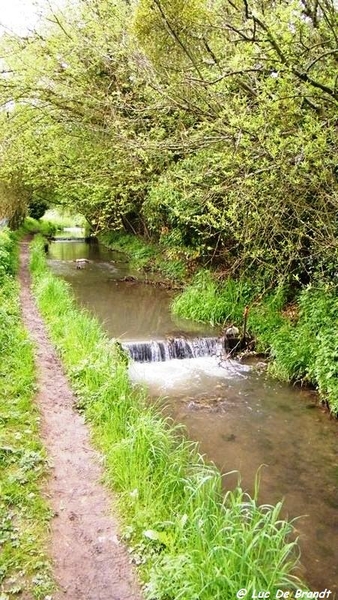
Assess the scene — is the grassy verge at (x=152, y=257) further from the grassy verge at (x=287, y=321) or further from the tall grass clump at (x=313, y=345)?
the tall grass clump at (x=313, y=345)

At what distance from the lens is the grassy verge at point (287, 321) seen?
7621 mm

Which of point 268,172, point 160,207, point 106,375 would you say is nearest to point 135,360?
point 106,375

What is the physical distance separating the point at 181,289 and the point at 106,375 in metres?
8.64

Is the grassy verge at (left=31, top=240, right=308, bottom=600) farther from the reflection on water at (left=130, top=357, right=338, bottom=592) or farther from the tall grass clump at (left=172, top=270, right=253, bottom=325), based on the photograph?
the tall grass clump at (left=172, top=270, right=253, bottom=325)

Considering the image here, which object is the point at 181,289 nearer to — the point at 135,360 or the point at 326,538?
the point at 135,360

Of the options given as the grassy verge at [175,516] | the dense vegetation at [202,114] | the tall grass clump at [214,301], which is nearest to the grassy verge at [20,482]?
the grassy verge at [175,516]

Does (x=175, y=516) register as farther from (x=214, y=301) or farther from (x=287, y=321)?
(x=214, y=301)

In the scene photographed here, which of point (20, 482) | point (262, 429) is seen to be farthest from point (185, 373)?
point (20, 482)

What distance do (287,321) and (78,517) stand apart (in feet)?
21.6

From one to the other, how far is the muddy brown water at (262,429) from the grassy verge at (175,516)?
1.28ft

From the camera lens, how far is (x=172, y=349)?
970 centimetres

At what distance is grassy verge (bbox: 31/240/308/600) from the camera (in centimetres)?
312

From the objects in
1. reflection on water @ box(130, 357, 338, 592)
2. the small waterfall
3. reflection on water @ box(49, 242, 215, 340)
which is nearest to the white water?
reflection on water @ box(130, 357, 338, 592)

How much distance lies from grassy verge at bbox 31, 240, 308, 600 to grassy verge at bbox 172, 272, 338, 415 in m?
2.91
